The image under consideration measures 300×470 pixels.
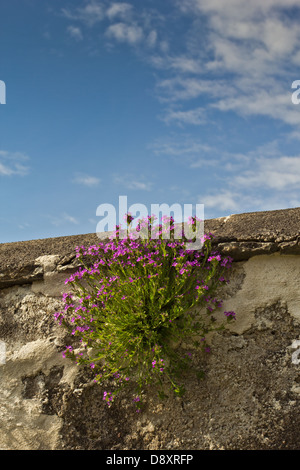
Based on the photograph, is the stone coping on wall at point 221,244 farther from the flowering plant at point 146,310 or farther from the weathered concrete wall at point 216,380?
the flowering plant at point 146,310

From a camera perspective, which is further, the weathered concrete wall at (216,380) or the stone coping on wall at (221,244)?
the stone coping on wall at (221,244)

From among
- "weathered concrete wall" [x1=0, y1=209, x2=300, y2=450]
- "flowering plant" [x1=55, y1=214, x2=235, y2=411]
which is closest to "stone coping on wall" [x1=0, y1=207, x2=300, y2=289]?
"weathered concrete wall" [x1=0, y1=209, x2=300, y2=450]

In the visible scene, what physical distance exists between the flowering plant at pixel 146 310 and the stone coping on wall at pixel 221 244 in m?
0.14

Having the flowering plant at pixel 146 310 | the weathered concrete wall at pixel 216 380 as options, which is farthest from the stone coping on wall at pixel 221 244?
the flowering plant at pixel 146 310

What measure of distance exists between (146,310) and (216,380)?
56 centimetres

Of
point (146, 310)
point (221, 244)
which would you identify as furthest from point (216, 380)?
point (221, 244)

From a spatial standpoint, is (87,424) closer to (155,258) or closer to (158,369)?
(158,369)

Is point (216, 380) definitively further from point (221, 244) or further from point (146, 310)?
point (221, 244)

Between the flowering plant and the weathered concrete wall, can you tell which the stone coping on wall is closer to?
the weathered concrete wall

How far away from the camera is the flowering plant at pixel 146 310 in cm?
268

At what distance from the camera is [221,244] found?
2.84 metres
